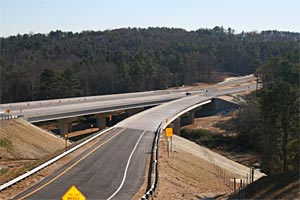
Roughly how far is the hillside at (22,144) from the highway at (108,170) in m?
5.15

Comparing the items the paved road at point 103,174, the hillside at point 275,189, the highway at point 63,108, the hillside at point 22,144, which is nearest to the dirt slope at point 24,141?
the hillside at point 22,144

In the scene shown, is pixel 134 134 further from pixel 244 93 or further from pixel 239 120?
pixel 244 93

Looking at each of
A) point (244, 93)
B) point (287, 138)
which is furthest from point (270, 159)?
point (244, 93)

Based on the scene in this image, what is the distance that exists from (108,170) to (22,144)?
16.5 meters

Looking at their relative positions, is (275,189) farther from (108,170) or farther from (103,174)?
(108,170)

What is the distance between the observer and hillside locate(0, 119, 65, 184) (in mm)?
36934

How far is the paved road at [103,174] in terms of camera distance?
21781mm

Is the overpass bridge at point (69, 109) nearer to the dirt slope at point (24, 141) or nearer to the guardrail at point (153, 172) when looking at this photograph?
the dirt slope at point (24, 141)

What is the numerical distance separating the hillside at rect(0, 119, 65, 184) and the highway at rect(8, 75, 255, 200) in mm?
5146

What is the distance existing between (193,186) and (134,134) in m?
18.5

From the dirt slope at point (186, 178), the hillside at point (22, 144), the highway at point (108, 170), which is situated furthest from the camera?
the hillside at point (22, 144)

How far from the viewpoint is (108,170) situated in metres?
27.5

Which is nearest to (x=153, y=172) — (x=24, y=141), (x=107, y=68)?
(x=24, y=141)

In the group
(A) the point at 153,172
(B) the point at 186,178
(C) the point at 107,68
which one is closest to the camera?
(A) the point at 153,172
